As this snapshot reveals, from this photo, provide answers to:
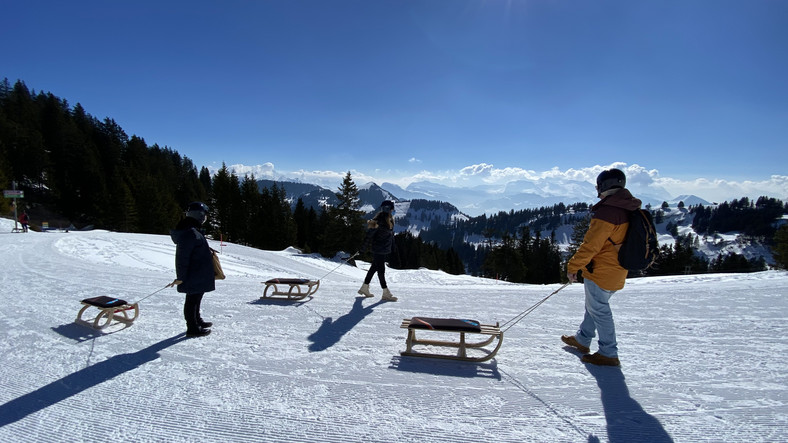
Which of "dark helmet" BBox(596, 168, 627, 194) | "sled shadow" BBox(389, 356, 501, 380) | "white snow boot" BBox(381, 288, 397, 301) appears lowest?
"sled shadow" BBox(389, 356, 501, 380)

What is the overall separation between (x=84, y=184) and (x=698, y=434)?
7856cm

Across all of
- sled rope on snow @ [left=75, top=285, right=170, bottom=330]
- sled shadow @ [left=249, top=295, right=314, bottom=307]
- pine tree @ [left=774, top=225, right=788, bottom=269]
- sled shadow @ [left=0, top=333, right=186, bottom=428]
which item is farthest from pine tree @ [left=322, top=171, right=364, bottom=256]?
pine tree @ [left=774, top=225, right=788, bottom=269]

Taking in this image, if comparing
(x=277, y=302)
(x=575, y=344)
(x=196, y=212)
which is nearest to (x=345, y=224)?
(x=277, y=302)

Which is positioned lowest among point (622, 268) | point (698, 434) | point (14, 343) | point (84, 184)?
point (14, 343)

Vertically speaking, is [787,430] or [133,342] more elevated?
[787,430]

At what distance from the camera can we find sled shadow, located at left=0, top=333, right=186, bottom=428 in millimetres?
3627

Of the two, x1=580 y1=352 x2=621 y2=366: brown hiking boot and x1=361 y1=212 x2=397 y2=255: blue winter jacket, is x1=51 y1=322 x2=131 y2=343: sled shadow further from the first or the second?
x1=580 y1=352 x2=621 y2=366: brown hiking boot

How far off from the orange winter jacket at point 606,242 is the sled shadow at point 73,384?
6.41 meters

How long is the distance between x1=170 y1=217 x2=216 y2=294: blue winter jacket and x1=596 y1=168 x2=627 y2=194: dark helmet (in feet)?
20.3

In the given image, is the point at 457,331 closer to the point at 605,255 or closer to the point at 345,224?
the point at 605,255

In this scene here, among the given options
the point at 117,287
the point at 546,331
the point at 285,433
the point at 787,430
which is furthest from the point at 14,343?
the point at 787,430

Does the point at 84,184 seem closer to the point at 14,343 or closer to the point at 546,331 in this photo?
the point at 14,343

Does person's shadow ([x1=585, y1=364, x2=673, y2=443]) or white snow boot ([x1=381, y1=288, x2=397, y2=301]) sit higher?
white snow boot ([x1=381, y1=288, x2=397, y2=301])

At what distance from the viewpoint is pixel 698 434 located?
3.39m
